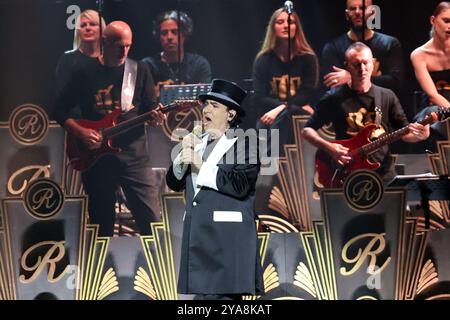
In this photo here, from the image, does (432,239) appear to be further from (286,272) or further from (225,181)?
(225,181)

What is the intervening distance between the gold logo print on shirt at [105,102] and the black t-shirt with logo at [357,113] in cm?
130

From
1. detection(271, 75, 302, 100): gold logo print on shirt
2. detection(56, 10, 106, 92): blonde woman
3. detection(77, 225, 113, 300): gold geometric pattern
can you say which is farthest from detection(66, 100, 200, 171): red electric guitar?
detection(271, 75, 302, 100): gold logo print on shirt

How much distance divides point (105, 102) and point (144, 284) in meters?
1.24

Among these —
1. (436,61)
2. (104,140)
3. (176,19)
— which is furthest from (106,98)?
(436,61)

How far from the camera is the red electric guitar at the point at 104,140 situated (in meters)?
5.27

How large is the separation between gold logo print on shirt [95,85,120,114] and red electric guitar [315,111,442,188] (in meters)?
1.41

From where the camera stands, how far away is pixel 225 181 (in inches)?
156

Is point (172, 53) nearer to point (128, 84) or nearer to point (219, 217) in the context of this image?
point (128, 84)

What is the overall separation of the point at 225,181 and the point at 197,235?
0.32 m

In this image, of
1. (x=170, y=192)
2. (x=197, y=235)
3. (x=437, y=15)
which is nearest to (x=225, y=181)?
(x=197, y=235)

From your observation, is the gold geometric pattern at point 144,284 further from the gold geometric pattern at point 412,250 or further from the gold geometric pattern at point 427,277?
the gold geometric pattern at point 427,277

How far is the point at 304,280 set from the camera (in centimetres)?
517

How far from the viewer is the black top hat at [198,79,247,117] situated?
13.5 feet

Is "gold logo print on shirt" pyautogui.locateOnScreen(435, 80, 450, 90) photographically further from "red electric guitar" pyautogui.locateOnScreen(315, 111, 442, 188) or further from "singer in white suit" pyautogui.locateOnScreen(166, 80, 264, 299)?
"singer in white suit" pyautogui.locateOnScreen(166, 80, 264, 299)
